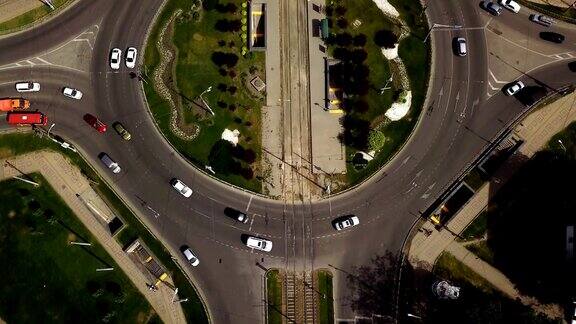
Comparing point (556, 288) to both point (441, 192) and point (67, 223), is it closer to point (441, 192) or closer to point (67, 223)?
point (441, 192)

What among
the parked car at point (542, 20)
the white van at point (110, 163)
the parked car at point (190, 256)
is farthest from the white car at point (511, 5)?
the white van at point (110, 163)

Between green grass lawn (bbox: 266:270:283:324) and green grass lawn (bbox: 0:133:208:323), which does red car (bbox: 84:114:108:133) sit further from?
green grass lawn (bbox: 266:270:283:324)

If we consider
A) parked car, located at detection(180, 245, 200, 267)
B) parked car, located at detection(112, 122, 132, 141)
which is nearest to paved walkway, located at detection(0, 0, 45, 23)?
parked car, located at detection(112, 122, 132, 141)

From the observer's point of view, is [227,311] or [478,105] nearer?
[227,311]

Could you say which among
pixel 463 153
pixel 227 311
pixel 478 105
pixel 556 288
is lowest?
pixel 227 311

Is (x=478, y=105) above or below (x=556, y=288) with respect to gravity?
above

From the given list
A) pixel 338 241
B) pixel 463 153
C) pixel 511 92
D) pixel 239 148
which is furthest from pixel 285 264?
pixel 511 92
